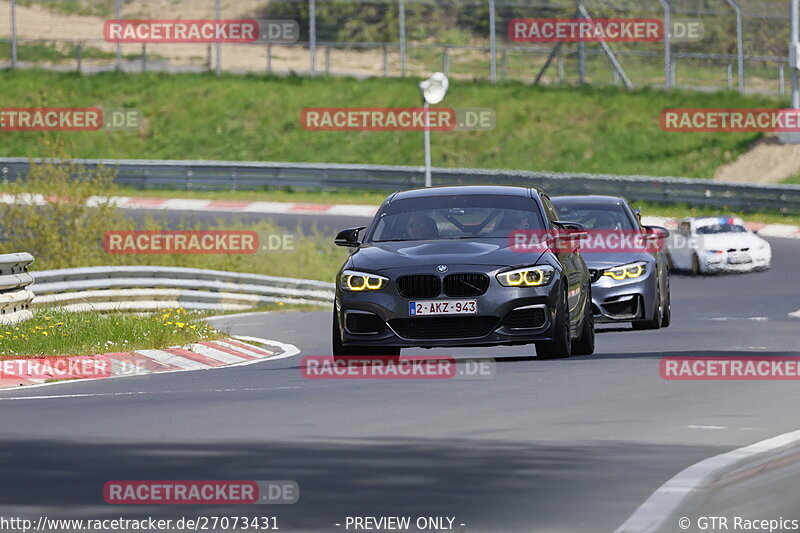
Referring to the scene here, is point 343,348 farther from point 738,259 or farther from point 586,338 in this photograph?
point 738,259

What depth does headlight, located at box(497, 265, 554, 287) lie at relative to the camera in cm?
1448

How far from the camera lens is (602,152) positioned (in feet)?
164

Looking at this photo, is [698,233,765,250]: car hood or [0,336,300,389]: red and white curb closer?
[0,336,300,389]: red and white curb

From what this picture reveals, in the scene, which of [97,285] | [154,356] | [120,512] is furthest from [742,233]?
[120,512]

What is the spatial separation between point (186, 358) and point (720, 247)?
50.8 feet

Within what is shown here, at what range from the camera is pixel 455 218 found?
51.6 ft

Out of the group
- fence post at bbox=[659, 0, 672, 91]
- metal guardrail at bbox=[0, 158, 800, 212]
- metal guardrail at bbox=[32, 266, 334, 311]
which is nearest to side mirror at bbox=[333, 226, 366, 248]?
metal guardrail at bbox=[32, 266, 334, 311]

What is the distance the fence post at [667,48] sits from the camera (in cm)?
4616

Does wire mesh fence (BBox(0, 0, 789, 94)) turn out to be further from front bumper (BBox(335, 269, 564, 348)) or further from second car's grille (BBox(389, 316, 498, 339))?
second car's grille (BBox(389, 316, 498, 339))

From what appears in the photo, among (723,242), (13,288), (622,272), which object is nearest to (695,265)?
(723,242)

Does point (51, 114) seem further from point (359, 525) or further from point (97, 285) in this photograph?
point (359, 525)

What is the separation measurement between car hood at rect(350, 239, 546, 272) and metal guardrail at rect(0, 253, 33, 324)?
5317 millimetres

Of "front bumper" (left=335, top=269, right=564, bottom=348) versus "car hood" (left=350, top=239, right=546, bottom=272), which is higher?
"car hood" (left=350, top=239, right=546, bottom=272)

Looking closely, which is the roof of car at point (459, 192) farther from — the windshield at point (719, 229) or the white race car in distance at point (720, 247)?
the windshield at point (719, 229)
